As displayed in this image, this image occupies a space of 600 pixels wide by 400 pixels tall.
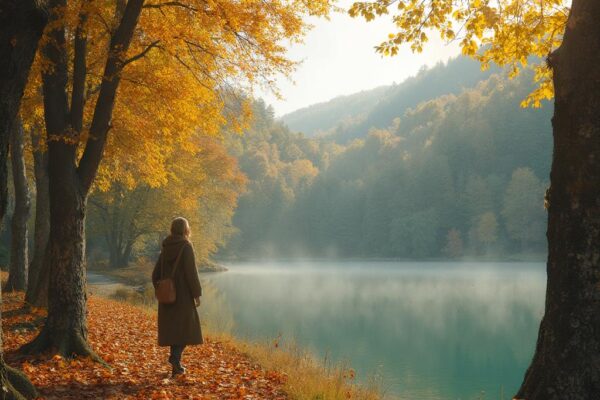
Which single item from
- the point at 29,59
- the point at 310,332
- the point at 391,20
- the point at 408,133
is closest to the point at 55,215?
the point at 29,59

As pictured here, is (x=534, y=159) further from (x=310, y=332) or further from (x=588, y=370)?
(x=588, y=370)

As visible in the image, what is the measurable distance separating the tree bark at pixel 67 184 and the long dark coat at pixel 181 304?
0.99 meters

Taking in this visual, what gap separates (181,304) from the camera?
6.40 m

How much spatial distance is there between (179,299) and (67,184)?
79.3 inches

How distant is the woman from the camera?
250 inches

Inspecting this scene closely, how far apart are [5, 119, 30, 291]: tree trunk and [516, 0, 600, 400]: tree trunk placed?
40.8 ft

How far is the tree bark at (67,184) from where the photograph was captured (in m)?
6.61

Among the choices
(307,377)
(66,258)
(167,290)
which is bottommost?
(307,377)

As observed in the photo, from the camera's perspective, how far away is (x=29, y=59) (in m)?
4.22

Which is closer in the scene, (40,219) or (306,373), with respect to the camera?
(306,373)

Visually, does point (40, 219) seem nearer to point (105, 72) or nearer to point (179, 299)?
point (105, 72)

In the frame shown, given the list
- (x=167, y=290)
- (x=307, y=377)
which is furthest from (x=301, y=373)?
(x=167, y=290)

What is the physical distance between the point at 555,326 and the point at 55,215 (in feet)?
18.5

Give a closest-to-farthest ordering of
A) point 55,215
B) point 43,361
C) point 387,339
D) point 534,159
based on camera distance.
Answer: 1. point 43,361
2. point 55,215
3. point 387,339
4. point 534,159
